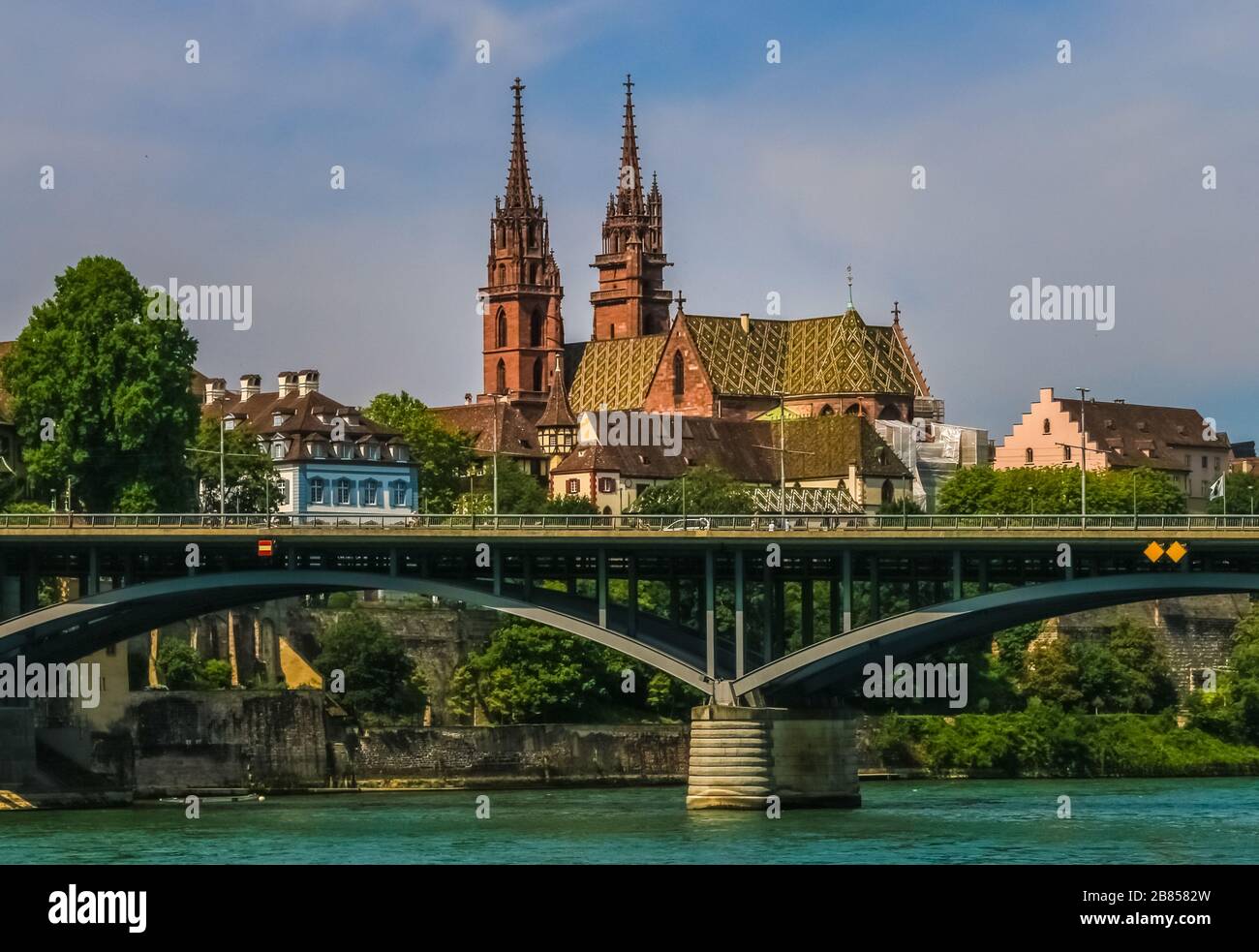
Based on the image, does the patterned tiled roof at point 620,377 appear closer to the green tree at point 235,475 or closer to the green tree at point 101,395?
the green tree at point 235,475

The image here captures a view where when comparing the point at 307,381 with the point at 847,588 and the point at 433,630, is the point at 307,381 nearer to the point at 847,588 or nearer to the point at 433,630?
the point at 433,630

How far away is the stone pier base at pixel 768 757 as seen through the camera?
78312 mm

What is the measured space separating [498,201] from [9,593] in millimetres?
117273

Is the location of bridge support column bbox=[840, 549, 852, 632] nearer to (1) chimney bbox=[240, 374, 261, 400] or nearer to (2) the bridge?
(2) the bridge

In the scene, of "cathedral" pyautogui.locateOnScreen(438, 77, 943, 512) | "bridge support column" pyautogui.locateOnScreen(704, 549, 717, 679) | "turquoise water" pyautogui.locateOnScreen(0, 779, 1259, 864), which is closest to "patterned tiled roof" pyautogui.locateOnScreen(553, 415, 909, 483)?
"cathedral" pyautogui.locateOnScreen(438, 77, 943, 512)

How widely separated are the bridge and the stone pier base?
6 centimetres

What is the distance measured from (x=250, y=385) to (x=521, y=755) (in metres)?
54.2

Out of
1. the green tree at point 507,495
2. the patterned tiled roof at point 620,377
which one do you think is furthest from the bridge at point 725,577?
the patterned tiled roof at point 620,377

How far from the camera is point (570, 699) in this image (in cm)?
10900

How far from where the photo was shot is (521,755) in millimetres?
103625

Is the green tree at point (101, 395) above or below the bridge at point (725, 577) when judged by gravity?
above

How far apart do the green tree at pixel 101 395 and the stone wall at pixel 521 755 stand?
10941 mm

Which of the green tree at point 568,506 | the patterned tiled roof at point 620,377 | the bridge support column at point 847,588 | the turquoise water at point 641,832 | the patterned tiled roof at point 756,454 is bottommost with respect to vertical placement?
the turquoise water at point 641,832
